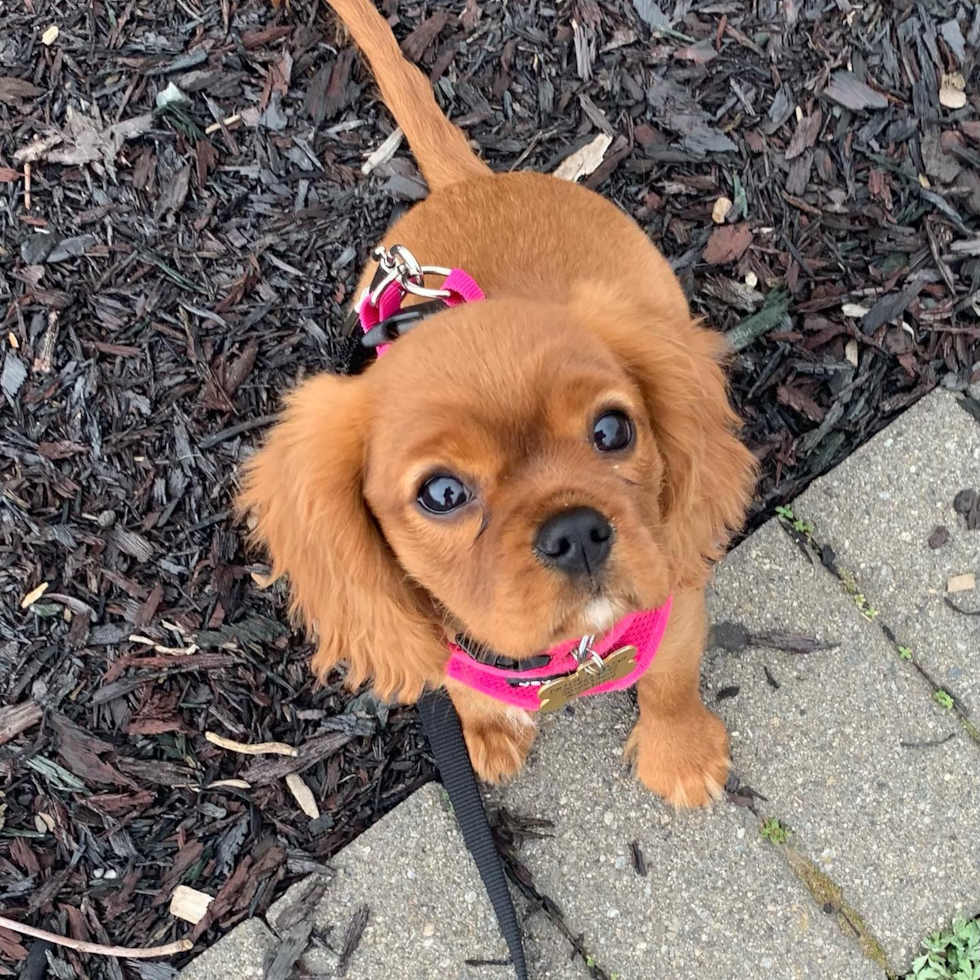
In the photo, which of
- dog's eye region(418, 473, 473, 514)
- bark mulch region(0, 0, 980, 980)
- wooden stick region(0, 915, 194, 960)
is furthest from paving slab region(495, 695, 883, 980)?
dog's eye region(418, 473, 473, 514)

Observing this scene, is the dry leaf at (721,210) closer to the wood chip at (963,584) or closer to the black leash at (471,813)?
the wood chip at (963,584)

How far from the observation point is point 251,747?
327 centimetres

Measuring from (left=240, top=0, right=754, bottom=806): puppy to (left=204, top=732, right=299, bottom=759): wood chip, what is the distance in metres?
0.68

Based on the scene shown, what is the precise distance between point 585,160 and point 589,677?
6.81ft

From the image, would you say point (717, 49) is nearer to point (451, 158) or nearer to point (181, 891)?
point (451, 158)

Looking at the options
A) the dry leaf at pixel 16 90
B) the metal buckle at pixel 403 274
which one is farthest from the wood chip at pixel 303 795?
the dry leaf at pixel 16 90

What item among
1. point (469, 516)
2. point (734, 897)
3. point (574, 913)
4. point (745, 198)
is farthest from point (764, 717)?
point (745, 198)

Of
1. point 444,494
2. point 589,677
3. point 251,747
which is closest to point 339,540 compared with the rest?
point 444,494

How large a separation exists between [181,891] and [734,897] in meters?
1.74

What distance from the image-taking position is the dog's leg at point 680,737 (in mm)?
2873

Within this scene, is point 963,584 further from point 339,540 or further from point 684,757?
point 339,540

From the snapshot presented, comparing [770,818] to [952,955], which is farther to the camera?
[770,818]

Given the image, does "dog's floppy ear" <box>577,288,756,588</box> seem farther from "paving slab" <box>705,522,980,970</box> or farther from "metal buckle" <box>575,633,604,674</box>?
"paving slab" <box>705,522,980,970</box>

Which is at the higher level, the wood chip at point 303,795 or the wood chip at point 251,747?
the wood chip at point 251,747
